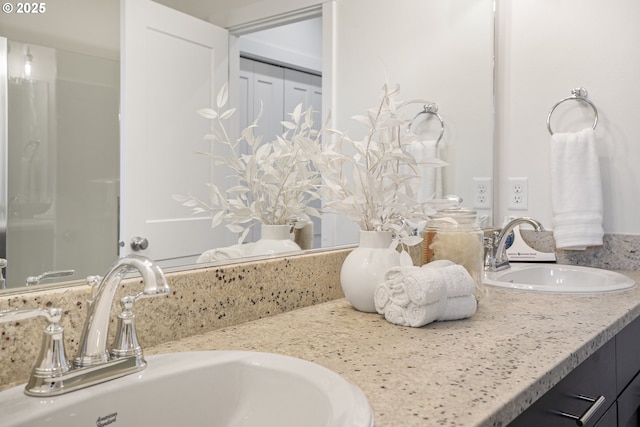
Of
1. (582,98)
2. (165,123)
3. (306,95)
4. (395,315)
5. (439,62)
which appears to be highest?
(439,62)

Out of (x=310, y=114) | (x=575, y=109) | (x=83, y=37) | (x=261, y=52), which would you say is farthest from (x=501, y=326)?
(x=575, y=109)

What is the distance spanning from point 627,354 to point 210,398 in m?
0.95

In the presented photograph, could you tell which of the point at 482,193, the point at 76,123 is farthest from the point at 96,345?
the point at 482,193

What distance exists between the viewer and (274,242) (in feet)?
3.88

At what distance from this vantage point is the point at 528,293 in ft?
4.55

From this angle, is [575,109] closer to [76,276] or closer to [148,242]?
[148,242]

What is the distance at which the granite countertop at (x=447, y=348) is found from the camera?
646mm

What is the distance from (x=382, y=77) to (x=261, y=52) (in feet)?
1.79

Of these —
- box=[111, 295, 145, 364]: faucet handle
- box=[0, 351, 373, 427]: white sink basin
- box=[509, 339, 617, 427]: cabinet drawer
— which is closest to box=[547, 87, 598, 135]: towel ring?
box=[509, 339, 617, 427]: cabinet drawer

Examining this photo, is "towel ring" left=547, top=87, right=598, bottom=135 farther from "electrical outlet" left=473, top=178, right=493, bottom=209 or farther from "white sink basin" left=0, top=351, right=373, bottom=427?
"white sink basin" left=0, top=351, right=373, bottom=427

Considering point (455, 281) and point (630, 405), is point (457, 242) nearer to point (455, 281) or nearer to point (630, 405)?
point (455, 281)

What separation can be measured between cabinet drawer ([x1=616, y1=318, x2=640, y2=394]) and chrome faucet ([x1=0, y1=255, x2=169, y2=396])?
3.22ft

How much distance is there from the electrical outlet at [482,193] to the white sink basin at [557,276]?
0.88 ft

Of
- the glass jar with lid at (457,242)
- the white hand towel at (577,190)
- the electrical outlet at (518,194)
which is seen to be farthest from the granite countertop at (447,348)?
the electrical outlet at (518,194)
